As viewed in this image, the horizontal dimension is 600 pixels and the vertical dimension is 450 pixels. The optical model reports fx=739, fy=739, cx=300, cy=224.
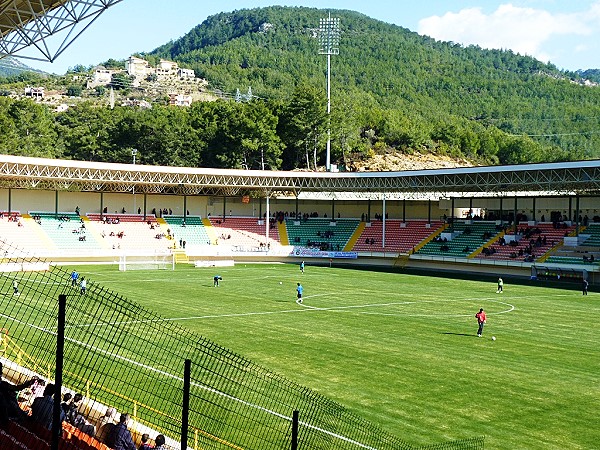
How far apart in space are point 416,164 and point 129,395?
11941 centimetres

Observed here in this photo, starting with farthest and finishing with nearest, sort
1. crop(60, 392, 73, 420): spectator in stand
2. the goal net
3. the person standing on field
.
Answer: the goal net
the person standing on field
crop(60, 392, 73, 420): spectator in stand

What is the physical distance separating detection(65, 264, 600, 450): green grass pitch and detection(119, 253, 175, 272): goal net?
332 inches

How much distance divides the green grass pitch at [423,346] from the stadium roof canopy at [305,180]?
10.3 metres

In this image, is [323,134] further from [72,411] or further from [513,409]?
[72,411]

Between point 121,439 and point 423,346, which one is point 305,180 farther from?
point 121,439

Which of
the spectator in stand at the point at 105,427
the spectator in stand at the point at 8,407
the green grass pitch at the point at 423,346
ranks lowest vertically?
the green grass pitch at the point at 423,346

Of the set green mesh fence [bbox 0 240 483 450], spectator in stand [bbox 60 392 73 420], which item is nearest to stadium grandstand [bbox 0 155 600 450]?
green mesh fence [bbox 0 240 483 450]

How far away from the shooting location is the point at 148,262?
6269cm

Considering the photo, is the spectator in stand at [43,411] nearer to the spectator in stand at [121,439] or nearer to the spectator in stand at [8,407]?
the spectator in stand at [8,407]

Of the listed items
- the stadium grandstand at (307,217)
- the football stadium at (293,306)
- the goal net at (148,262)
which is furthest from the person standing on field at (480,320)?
the goal net at (148,262)

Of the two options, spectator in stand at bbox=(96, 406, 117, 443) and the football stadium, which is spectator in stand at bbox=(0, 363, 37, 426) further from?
spectator in stand at bbox=(96, 406, 117, 443)

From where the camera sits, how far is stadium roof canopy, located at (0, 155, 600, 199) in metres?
58.8

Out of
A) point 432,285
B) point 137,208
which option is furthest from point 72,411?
point 137,208

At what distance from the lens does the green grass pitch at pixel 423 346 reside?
1883 centimetres
